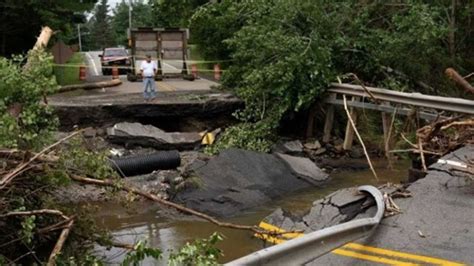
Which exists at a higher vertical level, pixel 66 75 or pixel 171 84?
pixel 171 84

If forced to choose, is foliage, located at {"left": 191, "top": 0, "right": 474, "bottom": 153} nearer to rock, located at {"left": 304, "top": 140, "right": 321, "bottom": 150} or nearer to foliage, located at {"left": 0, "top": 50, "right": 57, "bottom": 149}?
rock, located at {"left": 304, "top": 140, "right": 321, "bottom": 150}

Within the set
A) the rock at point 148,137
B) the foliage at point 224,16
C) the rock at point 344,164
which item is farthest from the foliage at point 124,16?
the rock at point 344,164

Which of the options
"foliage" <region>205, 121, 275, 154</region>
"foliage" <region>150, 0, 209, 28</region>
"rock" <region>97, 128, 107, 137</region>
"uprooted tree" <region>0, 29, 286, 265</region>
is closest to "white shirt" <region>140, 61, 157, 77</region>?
"rock" <region>97, 128, 107, 137</region>

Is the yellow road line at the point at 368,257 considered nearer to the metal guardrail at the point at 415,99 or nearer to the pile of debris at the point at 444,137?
the pile of debris at the point at 444,137

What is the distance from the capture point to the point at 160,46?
26547 millimetres

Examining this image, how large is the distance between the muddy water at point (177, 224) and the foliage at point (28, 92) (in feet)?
4.99

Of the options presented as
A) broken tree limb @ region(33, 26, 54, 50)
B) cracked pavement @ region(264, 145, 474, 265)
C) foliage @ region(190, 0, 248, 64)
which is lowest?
cracked pavement @ region(264, 145, 474, 265)

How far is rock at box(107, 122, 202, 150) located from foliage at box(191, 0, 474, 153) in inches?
39.0

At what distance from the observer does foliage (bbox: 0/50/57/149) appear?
20.6 ft

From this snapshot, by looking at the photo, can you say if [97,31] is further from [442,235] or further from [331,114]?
[442,235]

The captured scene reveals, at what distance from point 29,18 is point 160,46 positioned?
21.4 feet

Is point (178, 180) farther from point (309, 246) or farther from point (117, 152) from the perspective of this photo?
point (309, 246)

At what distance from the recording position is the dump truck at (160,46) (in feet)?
86.6

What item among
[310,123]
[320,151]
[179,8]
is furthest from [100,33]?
[320,151]
